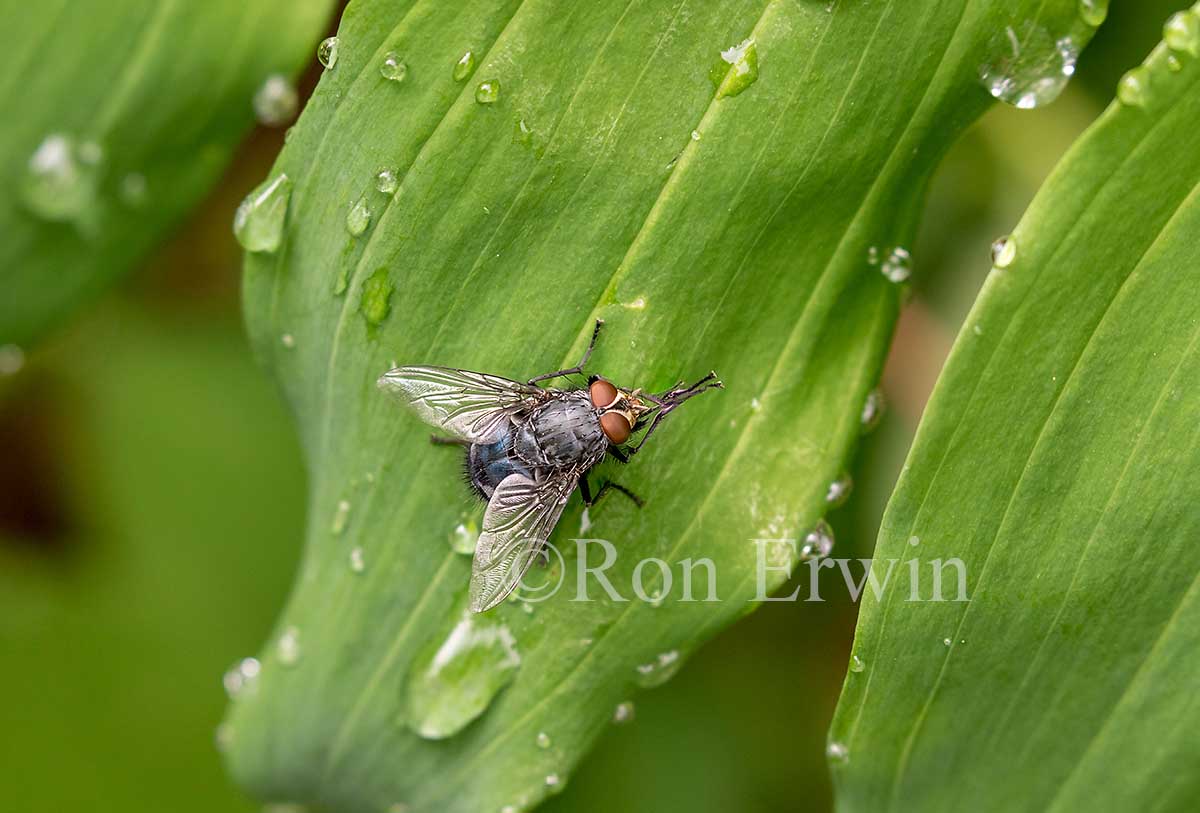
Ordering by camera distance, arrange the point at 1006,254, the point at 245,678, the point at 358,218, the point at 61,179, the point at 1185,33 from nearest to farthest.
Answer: the point at 1185,33
the point at 1006,254
the point at 358,218
the point at 61,179
the point at 245,678

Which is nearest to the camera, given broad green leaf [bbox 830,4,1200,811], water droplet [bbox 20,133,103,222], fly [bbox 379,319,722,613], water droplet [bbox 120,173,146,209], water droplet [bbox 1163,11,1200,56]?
water droplet [bbox 1163,11,1200,56]

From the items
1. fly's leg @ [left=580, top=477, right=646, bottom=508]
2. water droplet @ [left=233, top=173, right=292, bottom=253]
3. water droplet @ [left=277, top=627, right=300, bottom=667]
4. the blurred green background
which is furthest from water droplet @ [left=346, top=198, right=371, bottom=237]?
the blurred green background

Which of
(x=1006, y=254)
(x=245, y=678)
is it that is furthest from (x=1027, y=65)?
(x=245, y=678)

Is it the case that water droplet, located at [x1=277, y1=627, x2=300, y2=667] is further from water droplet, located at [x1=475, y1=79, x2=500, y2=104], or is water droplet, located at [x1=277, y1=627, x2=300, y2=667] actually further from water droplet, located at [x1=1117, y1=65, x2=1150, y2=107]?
water droplet, located at [x1=1117, y1=65, x2=1150, y2=107]

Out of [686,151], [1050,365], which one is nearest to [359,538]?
[686,151]

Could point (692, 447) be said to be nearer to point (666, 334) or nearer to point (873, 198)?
point (666, 334)

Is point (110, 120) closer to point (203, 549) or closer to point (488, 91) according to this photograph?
point (488, 91)
